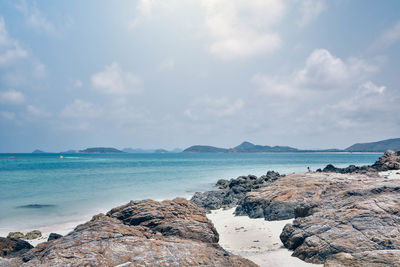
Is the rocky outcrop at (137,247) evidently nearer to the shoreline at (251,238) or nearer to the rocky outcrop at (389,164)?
the shoreline at (251,238)

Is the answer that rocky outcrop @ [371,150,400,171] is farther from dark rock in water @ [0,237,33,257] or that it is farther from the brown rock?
dark rock in water @ [0,237,33,257]

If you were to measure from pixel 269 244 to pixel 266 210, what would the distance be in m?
4.27

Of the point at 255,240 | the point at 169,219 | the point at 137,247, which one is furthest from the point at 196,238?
the point at 255,240

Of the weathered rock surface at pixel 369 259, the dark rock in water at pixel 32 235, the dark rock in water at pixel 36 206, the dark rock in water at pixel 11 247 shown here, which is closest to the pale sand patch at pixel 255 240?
the weathered rock surface at pixel 369 259

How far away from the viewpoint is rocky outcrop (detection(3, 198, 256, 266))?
547cm

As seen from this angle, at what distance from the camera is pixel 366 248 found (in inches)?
279

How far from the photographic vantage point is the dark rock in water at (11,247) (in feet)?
25.8

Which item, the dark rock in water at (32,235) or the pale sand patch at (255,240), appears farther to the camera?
the dark rock in water at (32,235)

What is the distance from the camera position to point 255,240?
10812 mm

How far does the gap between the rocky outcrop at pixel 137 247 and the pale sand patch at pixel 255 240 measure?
1682 mm

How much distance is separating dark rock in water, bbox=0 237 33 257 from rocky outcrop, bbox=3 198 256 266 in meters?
1.78

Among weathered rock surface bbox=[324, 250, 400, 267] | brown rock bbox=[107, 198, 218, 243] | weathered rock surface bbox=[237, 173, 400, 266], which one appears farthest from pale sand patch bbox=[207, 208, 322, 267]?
brown rock bbox=[107, 198, 218, 243]

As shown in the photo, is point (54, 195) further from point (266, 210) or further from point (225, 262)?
point (225, 262)

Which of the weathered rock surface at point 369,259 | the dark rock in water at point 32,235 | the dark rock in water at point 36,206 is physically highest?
the weathered rock surface at point 369,259
